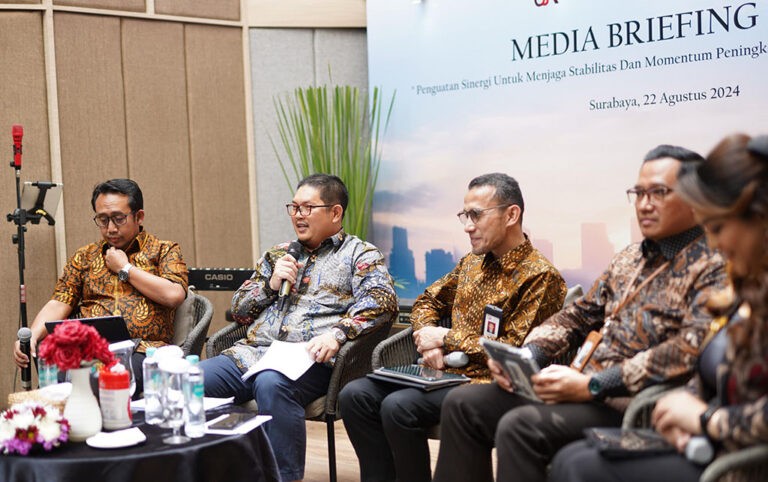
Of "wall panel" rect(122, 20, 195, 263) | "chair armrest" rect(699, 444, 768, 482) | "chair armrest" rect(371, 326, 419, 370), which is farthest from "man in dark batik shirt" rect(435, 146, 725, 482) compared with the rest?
"wall panel" rect(122, 20, 195, 263)

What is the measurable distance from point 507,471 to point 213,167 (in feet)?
11.7

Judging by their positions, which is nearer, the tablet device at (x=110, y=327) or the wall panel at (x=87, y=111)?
the tablet device at (x=110, y=327)

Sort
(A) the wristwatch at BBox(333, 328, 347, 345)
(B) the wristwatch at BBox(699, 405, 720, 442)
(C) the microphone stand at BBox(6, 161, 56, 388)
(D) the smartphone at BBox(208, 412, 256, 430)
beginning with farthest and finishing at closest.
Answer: (C) the microphone stand at BBox(6, 161, 56, 388) → (A) the wristwatch at BBox(333, 328, 347, 345) → (D) the smartphone at BBox(208, 412, 256, 430) → (B) the wristwatch at BBox(699, 405, 720, 442)

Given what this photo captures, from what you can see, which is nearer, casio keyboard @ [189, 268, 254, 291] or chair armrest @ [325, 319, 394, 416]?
chair armrest @ [325, 319, 394, 416]

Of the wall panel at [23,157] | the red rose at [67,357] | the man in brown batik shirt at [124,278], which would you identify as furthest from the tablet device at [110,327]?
the wall panel at [23,157]

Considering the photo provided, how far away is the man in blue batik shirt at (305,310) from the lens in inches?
137

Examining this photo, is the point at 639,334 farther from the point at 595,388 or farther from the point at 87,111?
the point at 87,111

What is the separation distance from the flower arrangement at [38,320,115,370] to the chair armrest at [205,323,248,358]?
1.24 m

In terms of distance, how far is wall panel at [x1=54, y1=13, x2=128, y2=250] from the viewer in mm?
5039

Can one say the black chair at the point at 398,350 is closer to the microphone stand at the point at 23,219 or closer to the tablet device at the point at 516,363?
the tablet device at the point at 516,363

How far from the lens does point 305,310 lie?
3826 mm

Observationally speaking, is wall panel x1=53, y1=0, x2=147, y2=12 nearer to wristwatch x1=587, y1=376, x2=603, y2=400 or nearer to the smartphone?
the smartphone

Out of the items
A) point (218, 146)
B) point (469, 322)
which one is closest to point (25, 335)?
point (469, 322)

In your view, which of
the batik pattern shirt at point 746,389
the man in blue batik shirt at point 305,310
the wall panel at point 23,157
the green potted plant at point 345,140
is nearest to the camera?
the batik pattern shirt at point 746,389
